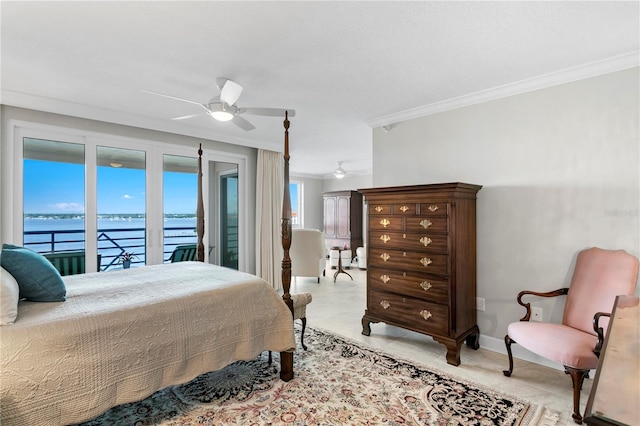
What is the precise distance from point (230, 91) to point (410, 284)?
7.68ft

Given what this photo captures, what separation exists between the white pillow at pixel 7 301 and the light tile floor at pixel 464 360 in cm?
265

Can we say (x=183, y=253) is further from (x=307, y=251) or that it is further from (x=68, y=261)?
(x=307, y=251)

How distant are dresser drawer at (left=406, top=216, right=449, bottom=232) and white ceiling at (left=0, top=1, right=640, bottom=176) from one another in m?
1.22

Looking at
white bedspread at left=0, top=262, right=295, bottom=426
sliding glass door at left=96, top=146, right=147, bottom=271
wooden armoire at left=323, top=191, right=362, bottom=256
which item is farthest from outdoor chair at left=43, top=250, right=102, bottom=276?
wooden armoire at left=323, top=191, right=362, bottom=256

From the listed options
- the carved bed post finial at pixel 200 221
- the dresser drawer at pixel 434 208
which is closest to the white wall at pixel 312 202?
the carved bed post finial at pixel 200 221

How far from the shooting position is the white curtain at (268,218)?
518cm

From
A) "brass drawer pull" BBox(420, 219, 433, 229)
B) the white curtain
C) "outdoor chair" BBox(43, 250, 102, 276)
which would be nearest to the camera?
"brass drawer pull" BBox(420, 219, 433, 229)

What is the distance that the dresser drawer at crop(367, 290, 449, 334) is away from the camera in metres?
2.84

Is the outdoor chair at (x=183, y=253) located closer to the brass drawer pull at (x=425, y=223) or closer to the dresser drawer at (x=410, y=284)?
the dresser drawer at (x=410, y=284)

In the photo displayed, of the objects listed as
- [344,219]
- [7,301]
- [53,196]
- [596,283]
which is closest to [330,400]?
[7,301]

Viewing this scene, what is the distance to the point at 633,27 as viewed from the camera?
1995 mm

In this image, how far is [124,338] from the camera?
67.9 inches

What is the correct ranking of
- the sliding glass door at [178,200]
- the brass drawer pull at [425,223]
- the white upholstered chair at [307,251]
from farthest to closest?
the white upholstered chair at [307,251] → the sliding glass door at [178,200] → the brass drawer pull at [425,223]

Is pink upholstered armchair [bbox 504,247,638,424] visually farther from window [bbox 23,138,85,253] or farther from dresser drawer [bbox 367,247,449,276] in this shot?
window [bbox 23,138,85,253]
